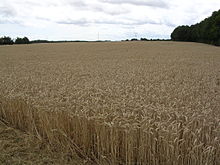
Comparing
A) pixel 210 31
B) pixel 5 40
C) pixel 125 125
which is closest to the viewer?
pixel 125 125

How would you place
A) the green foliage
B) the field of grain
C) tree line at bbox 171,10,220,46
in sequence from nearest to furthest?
the field of grain < tree line at bbox 171,10,220,46 < the green foliage

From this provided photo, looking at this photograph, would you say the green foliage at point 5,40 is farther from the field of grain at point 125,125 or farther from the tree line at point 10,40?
the field of grain at point 125,125

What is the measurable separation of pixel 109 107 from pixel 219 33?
63.1 metres

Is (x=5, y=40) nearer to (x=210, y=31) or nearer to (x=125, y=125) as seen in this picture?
(x=210, y=31)

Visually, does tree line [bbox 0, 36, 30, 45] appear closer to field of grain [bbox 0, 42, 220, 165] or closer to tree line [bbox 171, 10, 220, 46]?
tree line [bbox 171, 10, 220, 46]

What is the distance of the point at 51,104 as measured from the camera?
5129 mm

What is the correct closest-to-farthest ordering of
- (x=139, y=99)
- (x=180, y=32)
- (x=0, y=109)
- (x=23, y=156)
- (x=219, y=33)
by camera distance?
(x=23, y=156) → (x=139, y=99) → (x=0, y=109) → (x=219, y=33) → (x=180, y=32)

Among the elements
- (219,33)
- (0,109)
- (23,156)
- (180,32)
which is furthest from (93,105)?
(180,32)

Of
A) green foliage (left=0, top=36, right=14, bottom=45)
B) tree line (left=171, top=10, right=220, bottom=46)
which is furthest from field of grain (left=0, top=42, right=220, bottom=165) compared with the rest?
green foliage (left=0, top=36, right=14, bottom=45)

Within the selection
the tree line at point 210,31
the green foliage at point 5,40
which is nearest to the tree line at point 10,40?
the green foliage at point 5,40

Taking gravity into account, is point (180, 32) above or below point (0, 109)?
above

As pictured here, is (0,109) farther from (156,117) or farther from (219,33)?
(219,33)

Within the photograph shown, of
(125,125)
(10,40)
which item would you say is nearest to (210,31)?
(10,40)

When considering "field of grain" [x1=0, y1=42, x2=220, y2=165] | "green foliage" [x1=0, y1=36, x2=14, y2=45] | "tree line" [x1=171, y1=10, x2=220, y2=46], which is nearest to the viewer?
"field of grain" [x1=0, y1=42, x2=220, y2=165]
